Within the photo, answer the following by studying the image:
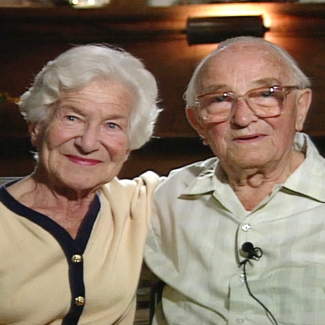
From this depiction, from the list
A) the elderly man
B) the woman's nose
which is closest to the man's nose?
the elderly man

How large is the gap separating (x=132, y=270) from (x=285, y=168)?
596 mm

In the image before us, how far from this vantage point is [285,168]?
1494 millimetres

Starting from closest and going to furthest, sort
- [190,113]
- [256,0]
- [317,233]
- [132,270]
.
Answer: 1. [317,233]
2. [132,270]
3. [190,113]
4. [256,0]

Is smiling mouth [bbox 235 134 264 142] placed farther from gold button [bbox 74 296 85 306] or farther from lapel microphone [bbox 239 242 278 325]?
gold button [bbox 74 296 85 306]

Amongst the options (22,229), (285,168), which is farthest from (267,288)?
(22,229)

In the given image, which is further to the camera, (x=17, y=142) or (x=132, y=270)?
(x=17, y=142)

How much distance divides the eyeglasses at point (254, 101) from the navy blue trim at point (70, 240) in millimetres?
544

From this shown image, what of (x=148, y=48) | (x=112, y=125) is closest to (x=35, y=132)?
(x=112, y=125)

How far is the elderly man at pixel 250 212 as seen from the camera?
4.46 ft

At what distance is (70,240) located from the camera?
1.39 m

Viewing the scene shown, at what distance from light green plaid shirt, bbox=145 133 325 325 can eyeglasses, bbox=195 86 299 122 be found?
0.21m

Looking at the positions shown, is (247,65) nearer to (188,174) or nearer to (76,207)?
(188,174)

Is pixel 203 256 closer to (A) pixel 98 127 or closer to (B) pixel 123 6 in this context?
(A) pixel 98 127

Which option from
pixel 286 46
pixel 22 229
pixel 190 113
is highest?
pixel 286 46
